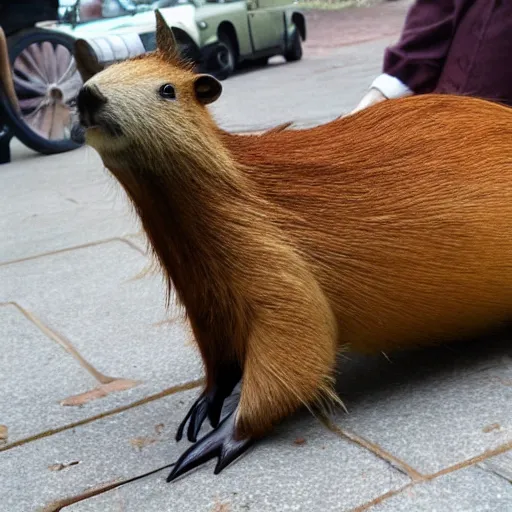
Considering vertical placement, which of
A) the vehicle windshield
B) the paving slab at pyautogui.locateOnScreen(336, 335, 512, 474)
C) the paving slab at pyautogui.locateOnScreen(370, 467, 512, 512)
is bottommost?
the vehicle windshield

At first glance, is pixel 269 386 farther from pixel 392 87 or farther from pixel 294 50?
pixel 294 50

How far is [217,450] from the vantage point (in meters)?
2.01

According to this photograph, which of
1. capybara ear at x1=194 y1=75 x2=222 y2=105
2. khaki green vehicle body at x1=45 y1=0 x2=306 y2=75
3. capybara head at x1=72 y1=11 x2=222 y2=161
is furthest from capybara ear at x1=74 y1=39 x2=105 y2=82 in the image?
khaki green vehicle body at x1=45 y1=0 x2=306 y2=75

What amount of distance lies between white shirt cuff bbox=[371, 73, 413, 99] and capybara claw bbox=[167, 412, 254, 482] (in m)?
1.31

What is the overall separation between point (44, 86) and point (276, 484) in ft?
16.7

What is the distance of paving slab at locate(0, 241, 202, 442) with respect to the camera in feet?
8.43

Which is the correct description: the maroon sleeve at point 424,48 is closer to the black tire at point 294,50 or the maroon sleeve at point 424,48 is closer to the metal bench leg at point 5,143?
the metal bench leg at point 5,143

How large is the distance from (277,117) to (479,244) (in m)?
5.15

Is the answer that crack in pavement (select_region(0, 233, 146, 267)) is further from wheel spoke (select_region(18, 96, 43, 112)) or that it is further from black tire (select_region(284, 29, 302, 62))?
black tire (select_region(284, 29, 302, 62))

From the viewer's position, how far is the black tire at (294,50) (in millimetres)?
11375

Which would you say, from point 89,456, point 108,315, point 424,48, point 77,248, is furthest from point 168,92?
point 77,248

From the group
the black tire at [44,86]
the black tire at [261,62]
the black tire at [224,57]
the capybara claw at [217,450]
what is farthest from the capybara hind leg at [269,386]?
the black tire at [261,62]

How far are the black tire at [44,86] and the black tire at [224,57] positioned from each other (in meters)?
3.64

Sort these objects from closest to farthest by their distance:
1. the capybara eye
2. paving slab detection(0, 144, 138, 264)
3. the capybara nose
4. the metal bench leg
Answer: the capybara nose
the capybara eye
paving slab detection(0, 144, 138, 264)
the metal bench leg
